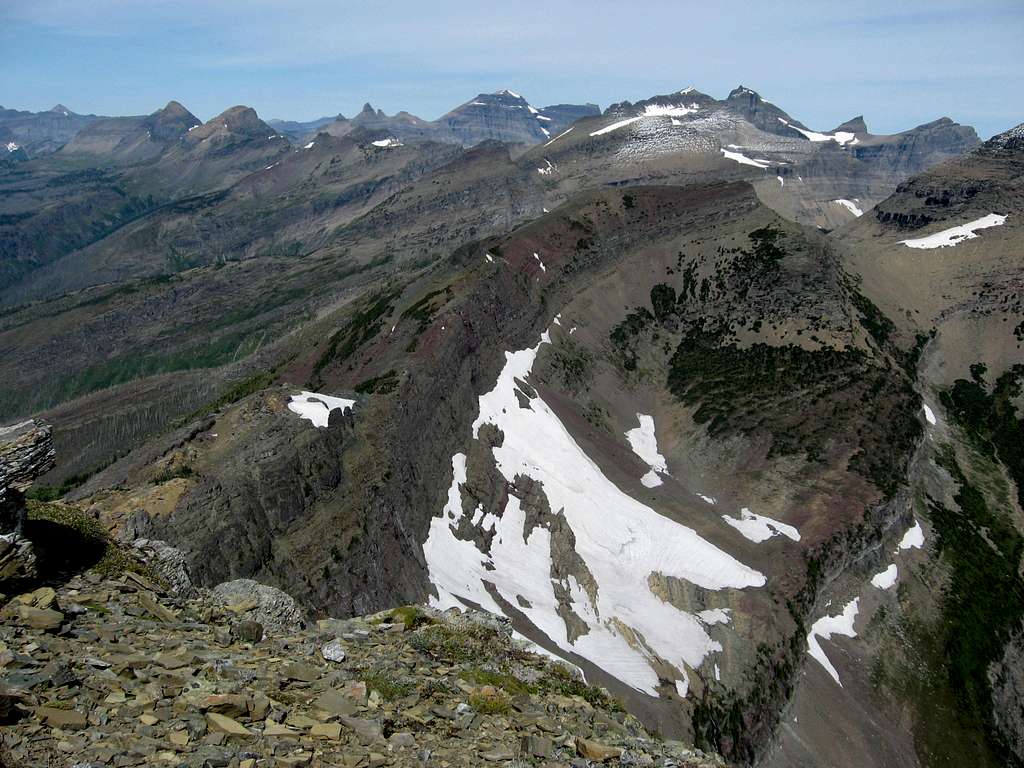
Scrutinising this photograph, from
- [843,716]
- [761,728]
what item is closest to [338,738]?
[761,728]

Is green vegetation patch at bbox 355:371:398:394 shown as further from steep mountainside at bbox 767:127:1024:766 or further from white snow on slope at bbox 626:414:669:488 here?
steep mountainside at bbox 767:127:1024:766

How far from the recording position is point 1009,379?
140125mm

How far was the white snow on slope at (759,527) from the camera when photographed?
276ft

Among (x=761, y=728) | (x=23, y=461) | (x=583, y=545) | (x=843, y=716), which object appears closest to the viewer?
(x=23, y=461)

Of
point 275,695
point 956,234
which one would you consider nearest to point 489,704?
point 275,695

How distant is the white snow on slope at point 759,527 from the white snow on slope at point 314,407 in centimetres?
5317

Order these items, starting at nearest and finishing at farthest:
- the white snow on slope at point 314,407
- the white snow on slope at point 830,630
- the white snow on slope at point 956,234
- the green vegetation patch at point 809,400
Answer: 1. the white snow on slope at point 314,407
2. the white snow on slope at point 830,630
3. the green vegetation patch at point 809,400
4. the white snow on slope at point 956,234

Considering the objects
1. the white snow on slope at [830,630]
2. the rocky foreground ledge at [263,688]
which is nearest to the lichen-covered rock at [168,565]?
the rocky foreground ledge at [263,688]

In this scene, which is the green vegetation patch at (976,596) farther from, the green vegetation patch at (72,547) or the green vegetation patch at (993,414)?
the green vegetation patch at (72,547)

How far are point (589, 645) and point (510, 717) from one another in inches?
1948

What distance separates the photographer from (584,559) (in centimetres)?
7294

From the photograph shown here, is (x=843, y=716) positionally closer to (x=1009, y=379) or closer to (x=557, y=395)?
(x=557, y=395)

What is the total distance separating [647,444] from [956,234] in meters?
131

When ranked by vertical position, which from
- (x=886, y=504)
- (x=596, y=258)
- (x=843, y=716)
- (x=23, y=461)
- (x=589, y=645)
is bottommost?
(x=843, y=716)
